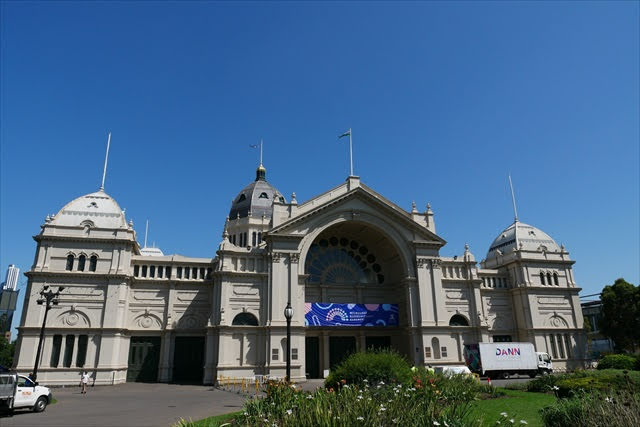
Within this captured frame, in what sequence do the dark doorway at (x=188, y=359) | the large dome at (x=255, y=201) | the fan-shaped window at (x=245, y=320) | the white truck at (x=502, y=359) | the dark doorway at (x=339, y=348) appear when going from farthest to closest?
the large dome at (x=255, y=201), the dark doorway at (x=339, y=348), the dark doorway at (x=188, y=359), the fan-shaped window at (x=245, y=320), the white truck at (x=502, y=359)

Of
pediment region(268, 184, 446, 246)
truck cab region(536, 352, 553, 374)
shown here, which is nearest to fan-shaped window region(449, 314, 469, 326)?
truck cab region(536, 352, 553, 374)

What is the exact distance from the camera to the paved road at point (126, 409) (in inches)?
Answer: 674

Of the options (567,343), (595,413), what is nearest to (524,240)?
(567,343)

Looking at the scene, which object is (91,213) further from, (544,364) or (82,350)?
(544,364)

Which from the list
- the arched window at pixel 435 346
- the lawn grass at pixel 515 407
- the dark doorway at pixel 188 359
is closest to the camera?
the lawn grass at pixel 515 407

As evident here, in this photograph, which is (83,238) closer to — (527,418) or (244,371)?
(244,371)

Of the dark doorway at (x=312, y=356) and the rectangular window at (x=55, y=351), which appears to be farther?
the dark doorway at (x=312, y=356)

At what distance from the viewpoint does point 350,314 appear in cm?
4091

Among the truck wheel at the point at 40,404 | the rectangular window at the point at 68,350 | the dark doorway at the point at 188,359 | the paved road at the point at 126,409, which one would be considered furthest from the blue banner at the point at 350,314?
the truck wheel at the point at 40,404

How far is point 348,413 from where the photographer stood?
34.0ft

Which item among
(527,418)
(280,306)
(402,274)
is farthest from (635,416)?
(402,274)

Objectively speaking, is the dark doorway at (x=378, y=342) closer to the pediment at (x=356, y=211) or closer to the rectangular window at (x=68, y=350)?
the pediment at (x=356, y=211)

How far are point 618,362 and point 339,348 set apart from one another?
25.8m

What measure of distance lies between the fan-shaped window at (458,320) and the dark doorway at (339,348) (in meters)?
10.7
